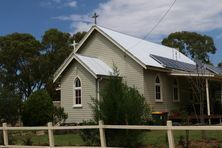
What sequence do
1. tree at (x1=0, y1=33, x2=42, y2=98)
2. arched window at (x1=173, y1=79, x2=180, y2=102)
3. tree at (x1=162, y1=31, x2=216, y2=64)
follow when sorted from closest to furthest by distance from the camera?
arched window at (x1=173, y1=79, x2=180, y2=102)
tree at (x1=0, y1=33, x2=42, y2=98)
tree at (x1=162, y1=31, x2=216, y2=64)

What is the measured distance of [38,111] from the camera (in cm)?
2831

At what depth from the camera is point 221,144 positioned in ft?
49.0

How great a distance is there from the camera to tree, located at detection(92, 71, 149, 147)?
580 inches

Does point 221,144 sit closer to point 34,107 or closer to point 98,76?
point 98,76

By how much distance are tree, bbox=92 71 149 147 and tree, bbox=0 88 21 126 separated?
1601 cm

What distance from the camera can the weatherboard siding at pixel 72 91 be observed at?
2819cm

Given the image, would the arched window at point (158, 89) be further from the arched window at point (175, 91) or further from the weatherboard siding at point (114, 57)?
the arched window at point (175, 91)

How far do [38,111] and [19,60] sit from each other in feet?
111

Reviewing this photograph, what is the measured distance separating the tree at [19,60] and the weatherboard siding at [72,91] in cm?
3106

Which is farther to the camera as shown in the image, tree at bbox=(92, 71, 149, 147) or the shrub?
the shrub

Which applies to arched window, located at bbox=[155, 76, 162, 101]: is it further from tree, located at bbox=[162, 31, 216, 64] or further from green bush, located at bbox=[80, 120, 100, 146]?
tree, located at bbox=[162, 31, 216, 64]

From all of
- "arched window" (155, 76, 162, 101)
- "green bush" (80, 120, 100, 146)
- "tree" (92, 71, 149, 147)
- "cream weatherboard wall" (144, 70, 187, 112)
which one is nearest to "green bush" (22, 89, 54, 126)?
"cream weatherboard wall" (144, 70, 187, 112)

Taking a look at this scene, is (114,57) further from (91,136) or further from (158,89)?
(91,136)

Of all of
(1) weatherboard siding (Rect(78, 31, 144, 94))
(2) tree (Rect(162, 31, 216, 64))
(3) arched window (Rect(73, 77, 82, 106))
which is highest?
(2) tree (Rect(162, 31, 216, 64))
